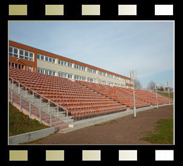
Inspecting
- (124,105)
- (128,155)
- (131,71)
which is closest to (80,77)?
(124,105)

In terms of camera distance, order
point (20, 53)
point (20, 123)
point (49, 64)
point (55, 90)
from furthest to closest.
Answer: point (49, 64) < point (20, 53) < point (55, 90) < point (20, 123)

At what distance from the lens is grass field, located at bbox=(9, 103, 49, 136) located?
6.50m

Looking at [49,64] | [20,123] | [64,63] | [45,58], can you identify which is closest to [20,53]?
[45,58]

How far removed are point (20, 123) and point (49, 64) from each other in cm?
1459

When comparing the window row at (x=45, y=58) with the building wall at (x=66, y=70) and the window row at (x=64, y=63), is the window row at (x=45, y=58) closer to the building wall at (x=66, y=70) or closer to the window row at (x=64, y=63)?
the building wall at (x=66, y=70)

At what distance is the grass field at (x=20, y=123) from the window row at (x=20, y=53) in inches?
377

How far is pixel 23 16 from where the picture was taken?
5.49 m

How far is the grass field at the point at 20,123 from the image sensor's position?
6496mm

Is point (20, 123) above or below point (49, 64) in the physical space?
below

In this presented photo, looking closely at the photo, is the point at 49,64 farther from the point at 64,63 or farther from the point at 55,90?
the point at 55,90

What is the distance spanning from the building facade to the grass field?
9542 millimetres

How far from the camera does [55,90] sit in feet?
43.6

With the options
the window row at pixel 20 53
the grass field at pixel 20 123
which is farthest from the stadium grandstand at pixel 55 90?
the grass field at pixel 20 123
